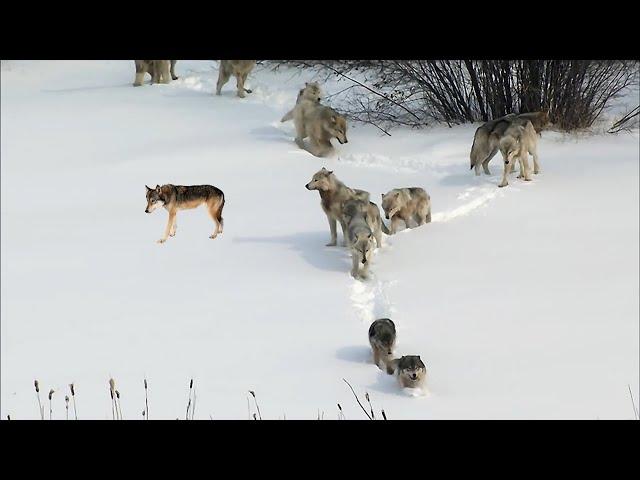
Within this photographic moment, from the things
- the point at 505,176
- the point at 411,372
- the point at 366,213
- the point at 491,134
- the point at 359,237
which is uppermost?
the point at 491,134

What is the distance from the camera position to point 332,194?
33.4ft

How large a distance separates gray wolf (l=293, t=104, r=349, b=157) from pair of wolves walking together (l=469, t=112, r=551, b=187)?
5.07ft

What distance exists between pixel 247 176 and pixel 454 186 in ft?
13.0

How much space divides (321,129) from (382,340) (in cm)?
553

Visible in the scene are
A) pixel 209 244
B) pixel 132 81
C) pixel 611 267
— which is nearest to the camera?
pixel 209 244

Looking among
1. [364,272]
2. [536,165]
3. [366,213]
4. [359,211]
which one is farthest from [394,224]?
[536,165]

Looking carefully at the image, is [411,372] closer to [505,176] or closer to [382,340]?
[382,340]

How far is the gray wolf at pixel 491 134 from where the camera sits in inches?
486

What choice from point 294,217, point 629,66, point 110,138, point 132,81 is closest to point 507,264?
point 294,217

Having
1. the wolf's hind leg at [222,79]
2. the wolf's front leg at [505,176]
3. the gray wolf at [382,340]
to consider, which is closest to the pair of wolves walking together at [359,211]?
the gray wolf at [382,340]

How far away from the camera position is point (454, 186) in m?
12.7

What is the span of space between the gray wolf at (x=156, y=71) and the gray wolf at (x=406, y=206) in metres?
6.60

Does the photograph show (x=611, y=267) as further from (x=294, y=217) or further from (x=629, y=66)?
(x=629, y=66)

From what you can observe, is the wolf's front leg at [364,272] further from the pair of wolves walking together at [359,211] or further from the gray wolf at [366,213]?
the gray wolf at [366,213]
